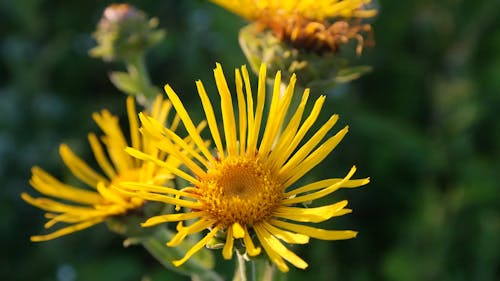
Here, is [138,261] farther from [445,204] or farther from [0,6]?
[0,6]

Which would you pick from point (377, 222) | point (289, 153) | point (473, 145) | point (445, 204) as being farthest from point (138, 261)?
point (289, 153)

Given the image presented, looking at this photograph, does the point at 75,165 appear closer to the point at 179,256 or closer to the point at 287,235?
the point at 179,256

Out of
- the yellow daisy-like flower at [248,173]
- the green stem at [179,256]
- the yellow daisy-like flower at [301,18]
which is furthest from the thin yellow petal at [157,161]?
the yellow daisy-like flower at [301,18]

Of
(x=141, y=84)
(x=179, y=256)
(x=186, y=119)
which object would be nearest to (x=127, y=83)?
(x=141, y=84)

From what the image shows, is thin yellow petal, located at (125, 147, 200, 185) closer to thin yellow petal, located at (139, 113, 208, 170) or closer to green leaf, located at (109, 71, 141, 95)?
thin yellow petal, located at (139, 113, 208, 170)

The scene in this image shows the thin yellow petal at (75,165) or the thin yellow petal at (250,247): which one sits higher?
the thin yellow petal at (75,165)

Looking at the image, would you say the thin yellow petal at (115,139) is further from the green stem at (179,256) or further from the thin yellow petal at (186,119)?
the thin yellow petal at (186,119)

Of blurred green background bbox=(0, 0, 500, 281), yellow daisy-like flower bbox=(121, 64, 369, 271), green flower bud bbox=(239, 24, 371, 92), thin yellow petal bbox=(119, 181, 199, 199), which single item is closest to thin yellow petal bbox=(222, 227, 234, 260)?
yellow daisy-like flower bbox=(121, 64, 369, 271)
